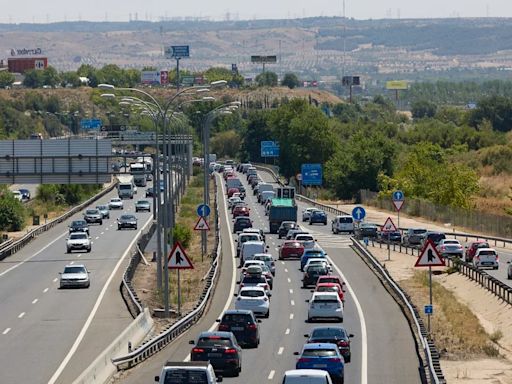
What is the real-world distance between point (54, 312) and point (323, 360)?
2156 centimetres

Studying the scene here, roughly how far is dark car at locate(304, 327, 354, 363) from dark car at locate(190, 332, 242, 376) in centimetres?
294

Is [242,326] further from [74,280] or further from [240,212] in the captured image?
[240,212]

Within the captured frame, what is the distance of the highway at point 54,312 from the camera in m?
38.2

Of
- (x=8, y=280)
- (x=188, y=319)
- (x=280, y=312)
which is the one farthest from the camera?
(x=8, y=280)

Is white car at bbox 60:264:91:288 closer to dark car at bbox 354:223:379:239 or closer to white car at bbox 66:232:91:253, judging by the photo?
white car at bbox 66:232:91:253

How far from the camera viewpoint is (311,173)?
136m

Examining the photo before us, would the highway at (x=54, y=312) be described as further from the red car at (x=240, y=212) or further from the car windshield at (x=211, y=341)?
the red car at (x=240, y=212)

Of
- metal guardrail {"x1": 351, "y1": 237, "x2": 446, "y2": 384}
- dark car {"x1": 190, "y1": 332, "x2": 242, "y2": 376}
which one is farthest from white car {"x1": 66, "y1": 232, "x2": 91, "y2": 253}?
dark car {"x1": 190, "y1": 332, "x2": 242, "y2": 376}

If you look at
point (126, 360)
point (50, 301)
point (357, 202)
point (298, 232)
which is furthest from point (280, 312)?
point (357, 202)

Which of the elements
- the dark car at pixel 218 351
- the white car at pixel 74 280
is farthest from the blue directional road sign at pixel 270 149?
the dark car at pixel 218 351

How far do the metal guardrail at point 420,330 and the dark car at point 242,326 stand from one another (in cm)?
463

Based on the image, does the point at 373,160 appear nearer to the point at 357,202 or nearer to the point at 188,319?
the point at 357,202

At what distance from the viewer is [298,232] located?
265ft

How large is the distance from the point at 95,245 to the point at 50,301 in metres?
29.0
